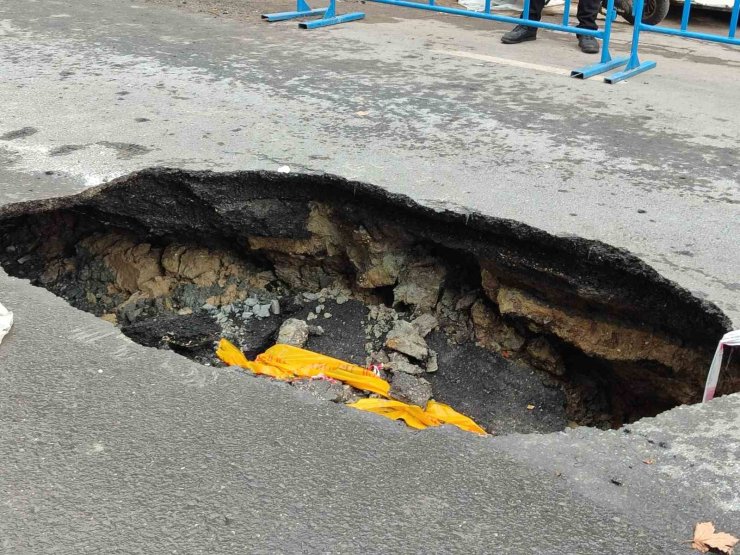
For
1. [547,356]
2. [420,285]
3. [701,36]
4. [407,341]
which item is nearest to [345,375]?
[407,341]

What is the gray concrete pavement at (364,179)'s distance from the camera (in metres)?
1.92

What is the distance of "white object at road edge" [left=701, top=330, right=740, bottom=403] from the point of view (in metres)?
2.60

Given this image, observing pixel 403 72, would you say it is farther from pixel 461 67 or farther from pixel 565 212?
pixel 565 212

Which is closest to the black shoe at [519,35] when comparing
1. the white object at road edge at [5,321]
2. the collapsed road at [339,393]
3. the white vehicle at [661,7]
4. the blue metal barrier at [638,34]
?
the blue metal barrier at [638,34]

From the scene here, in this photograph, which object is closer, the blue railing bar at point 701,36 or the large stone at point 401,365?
the large stone at point 401,365

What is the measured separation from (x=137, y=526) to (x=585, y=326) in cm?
234

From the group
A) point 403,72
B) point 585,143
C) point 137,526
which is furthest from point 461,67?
point 137,526

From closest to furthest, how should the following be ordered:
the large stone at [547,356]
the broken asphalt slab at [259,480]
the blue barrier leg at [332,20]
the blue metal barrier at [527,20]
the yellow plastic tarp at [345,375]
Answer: the broken asphalt slab at [259,480]
the yellow plastic tarp at [345,375]
the large stone at [547,356]
the blue metal barrier at [527,20]
the blue barrier leg at [332,20]

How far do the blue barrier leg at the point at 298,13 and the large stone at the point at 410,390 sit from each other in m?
5.33

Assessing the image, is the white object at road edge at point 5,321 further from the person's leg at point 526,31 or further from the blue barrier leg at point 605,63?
the person's leg at point 526,31

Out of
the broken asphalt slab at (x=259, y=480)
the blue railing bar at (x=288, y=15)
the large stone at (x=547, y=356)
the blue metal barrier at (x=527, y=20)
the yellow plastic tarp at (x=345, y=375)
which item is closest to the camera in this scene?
the broken asphalt slab at (x=259, y=480)

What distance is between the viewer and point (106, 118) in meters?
4.61

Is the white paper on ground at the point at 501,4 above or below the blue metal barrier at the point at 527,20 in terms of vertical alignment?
above

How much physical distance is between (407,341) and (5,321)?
1.92m
